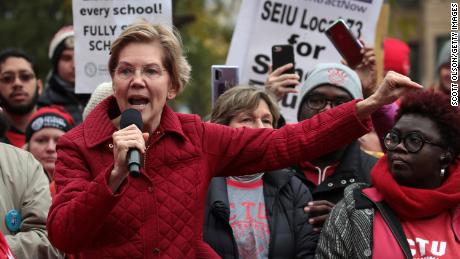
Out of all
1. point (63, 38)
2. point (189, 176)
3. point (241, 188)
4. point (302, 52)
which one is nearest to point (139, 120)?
point (189, 176)

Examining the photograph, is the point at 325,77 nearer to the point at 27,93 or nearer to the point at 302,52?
the point at 302,52

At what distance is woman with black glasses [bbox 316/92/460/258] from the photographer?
5164mm

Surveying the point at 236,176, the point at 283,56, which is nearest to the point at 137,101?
the point at 236,176

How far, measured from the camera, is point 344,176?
611 centimetres

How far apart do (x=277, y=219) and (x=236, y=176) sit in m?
0.38

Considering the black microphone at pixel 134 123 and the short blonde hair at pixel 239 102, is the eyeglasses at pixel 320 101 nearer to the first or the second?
the short blonde hair at pixel 239 102

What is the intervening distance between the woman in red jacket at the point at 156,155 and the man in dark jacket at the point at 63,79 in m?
3.78

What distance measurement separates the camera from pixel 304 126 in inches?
197

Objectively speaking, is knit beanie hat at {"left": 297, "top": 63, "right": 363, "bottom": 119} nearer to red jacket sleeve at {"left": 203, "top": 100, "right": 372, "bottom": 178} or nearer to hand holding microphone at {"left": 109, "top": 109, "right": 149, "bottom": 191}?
red jacket sleeve at {"left": 203, "top": 100, "right": 372, "bottom": 178}

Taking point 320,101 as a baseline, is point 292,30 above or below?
above

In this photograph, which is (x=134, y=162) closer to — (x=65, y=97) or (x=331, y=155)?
(x=331, y=155)

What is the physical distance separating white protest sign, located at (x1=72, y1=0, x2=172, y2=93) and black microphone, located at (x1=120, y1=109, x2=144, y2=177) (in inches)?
121

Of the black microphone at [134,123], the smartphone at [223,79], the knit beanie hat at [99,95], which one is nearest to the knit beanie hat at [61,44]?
the knit beanie hat at [99,95]

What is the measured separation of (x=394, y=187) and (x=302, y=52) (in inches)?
117
